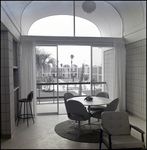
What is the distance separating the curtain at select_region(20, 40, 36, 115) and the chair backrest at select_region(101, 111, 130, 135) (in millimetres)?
2481

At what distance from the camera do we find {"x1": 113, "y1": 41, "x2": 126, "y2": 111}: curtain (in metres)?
4.64

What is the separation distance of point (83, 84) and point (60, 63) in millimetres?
1115

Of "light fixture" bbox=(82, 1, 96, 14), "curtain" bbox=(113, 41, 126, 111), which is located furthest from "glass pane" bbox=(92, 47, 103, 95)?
"light fixture" bbox=(82, 1, 96, 14)

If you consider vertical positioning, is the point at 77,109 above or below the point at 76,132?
above

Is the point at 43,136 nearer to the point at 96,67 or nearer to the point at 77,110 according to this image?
the point at 77,110

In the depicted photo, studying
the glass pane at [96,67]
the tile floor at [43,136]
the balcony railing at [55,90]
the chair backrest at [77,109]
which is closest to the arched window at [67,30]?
the glass pane at [96,67]

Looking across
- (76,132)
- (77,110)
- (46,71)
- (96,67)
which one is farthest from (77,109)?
(96,67)

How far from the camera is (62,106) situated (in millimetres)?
5180

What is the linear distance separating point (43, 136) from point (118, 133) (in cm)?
130

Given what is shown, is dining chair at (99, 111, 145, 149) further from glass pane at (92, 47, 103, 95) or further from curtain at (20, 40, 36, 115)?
curtain at (20, 40, 36, 115)

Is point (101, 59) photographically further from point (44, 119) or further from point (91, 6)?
point (91, 6)

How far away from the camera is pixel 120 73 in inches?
184

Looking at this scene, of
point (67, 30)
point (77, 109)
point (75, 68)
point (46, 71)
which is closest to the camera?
point (77, 109)

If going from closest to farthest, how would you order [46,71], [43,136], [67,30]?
1. [43,136]
2. [67,30]
3. [46,71]
